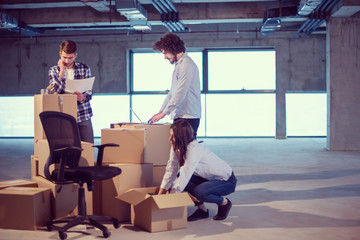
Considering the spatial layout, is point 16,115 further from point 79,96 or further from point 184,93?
point 184,93

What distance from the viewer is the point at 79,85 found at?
11.9 feet

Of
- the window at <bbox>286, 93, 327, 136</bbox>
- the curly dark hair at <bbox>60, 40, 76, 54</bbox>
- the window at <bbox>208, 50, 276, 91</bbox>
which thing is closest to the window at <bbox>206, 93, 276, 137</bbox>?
the window at <bbox>208, 50, 276, 91</bbox>

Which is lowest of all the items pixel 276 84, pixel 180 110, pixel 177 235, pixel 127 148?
pixel 177 235

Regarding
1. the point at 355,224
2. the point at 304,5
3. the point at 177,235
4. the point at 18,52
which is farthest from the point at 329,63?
the point at 18,52

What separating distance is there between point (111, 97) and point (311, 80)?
553cm

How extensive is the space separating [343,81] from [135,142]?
21.0ft

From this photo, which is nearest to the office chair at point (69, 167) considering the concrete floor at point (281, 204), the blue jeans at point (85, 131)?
the concrete floor at point (281, 204)

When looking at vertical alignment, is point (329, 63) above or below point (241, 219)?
above

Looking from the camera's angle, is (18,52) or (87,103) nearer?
(87,103)

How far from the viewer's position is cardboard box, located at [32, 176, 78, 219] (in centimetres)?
335

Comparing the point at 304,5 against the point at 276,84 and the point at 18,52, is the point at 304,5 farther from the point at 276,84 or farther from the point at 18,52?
the point at 18,52

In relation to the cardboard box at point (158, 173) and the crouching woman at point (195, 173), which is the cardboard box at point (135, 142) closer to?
the cardboard box at point (158, 173)

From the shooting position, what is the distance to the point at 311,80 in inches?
463

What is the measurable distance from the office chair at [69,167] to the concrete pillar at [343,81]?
6.53 meters
